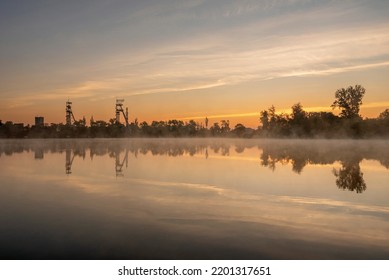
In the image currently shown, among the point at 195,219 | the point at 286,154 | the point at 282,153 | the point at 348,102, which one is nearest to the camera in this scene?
the point at 195,219

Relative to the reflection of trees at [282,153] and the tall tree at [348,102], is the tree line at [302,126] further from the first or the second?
the reflection of trees at [282,153]

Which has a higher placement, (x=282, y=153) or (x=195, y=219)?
(x=282, y=153)

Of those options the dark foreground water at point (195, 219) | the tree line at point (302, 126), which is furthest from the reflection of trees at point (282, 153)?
the tree line at point (302, 126)

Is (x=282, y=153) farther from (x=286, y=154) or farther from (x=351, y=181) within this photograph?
(x=351, y=181)

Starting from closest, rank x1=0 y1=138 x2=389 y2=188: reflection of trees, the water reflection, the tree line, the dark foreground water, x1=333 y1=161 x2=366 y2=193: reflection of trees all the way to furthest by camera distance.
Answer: the dark foreground water, x1=333 y1=161 x2=366 y2=193: reflection of trees, the water reflection, x1=0 y1=138 x2=389 y2=188: reflection of trees, the tree line

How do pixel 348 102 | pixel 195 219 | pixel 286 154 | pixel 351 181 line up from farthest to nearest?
pixel 348 102
pixel 286 154
pixel 351 181
pixel 195 219

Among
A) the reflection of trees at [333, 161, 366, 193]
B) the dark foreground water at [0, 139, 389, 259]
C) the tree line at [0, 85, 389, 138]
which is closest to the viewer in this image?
the dark foreground water at [0, 139, 389, 259]

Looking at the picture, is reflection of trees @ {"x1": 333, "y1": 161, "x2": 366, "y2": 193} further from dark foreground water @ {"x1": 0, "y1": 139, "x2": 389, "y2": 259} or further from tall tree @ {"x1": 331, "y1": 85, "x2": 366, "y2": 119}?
tall tree @ {"x1": 331, "y1": 85, "x2": 366, "y2": 119}

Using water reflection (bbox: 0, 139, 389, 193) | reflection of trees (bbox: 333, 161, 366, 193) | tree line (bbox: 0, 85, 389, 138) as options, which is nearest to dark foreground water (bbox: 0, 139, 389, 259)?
reflection of trees (bbox: 333, 161, 366, 193)

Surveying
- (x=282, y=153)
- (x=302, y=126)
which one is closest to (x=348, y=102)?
(x=302, y=126)

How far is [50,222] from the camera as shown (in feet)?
35.0

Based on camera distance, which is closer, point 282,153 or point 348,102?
point 282,153

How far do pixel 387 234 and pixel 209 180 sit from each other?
439 inches

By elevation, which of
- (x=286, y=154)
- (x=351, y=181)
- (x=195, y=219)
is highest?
(x=286, y=154)
